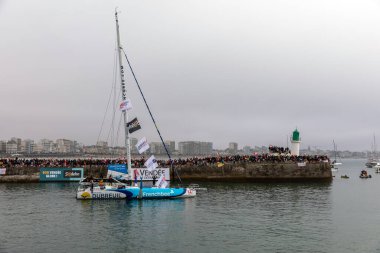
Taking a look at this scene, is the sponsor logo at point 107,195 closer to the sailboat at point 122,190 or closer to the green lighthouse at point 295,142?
Result: the sailboat at point 122,190

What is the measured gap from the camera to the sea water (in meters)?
24.8

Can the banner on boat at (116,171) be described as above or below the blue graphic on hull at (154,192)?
above

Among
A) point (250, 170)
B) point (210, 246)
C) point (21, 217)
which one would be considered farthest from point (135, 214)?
point (250, 170)

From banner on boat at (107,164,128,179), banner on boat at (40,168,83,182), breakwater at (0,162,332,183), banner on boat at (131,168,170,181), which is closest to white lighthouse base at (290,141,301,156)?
breakwater at (0,162,332,183)

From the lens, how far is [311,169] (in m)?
66.2

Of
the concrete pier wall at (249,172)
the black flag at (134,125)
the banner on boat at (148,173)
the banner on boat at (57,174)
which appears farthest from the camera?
the concrete pier wall at (249,172)

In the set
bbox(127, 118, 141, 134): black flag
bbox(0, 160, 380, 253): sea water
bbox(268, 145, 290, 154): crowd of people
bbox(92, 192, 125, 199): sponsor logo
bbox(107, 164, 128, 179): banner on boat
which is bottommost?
bbox(0, 160, 380, 253): sea water

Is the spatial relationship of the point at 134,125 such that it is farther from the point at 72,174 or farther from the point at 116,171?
the point at 72,174

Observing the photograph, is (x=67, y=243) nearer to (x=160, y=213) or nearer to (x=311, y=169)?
(x=160, y=213)

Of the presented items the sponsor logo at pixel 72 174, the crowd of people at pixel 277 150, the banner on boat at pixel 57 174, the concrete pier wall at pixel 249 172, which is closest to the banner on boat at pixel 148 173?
the concrete pier wall at pixel 249 172

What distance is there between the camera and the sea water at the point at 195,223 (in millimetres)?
24766

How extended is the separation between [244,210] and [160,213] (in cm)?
741

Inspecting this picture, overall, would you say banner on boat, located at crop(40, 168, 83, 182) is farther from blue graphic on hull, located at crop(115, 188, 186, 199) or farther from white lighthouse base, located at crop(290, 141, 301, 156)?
white lighthouse base, located at crop(290, 141, 301, 156)

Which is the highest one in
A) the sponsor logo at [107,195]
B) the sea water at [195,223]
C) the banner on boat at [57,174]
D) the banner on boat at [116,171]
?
the banner on boat at [116,171]
